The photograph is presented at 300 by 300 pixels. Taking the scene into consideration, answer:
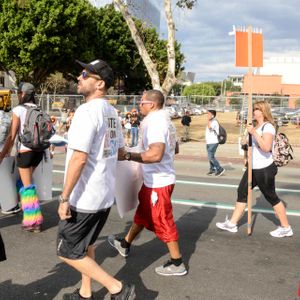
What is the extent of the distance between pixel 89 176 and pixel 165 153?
3.98 feet

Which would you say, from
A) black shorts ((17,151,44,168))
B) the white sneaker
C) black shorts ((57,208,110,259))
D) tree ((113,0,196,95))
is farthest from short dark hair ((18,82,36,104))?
tree ((113,0,196,95))

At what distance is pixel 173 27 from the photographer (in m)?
15.0

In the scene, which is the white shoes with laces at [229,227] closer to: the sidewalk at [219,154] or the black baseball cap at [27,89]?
the black baseball cap at [27,89]

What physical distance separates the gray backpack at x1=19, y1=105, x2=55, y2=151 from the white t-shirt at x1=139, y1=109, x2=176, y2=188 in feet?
4.97

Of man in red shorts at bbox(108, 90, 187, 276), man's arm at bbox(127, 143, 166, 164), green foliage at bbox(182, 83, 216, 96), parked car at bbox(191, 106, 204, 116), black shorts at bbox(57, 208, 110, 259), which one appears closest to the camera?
black shorts at bbox(57, 208, 110, 259)

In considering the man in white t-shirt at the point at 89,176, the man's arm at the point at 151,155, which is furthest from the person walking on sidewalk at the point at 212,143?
the man in white t-shirt at the point at 89,176

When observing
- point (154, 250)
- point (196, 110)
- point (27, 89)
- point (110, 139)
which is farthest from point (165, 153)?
point (196, 110)

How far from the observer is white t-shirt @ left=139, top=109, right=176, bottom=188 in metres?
3.98

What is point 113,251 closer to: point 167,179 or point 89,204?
point 167,179

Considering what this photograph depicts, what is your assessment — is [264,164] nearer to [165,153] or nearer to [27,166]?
[165,153]

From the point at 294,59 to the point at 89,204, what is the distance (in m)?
136

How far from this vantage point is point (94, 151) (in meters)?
3.07

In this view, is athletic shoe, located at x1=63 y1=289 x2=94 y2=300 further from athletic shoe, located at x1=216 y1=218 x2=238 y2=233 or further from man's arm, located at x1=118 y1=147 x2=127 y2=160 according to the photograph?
athletic shoe, located at x1=216 y1=218 x2=238 y2=233

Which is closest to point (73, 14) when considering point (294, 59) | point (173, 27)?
point (173, 27)
